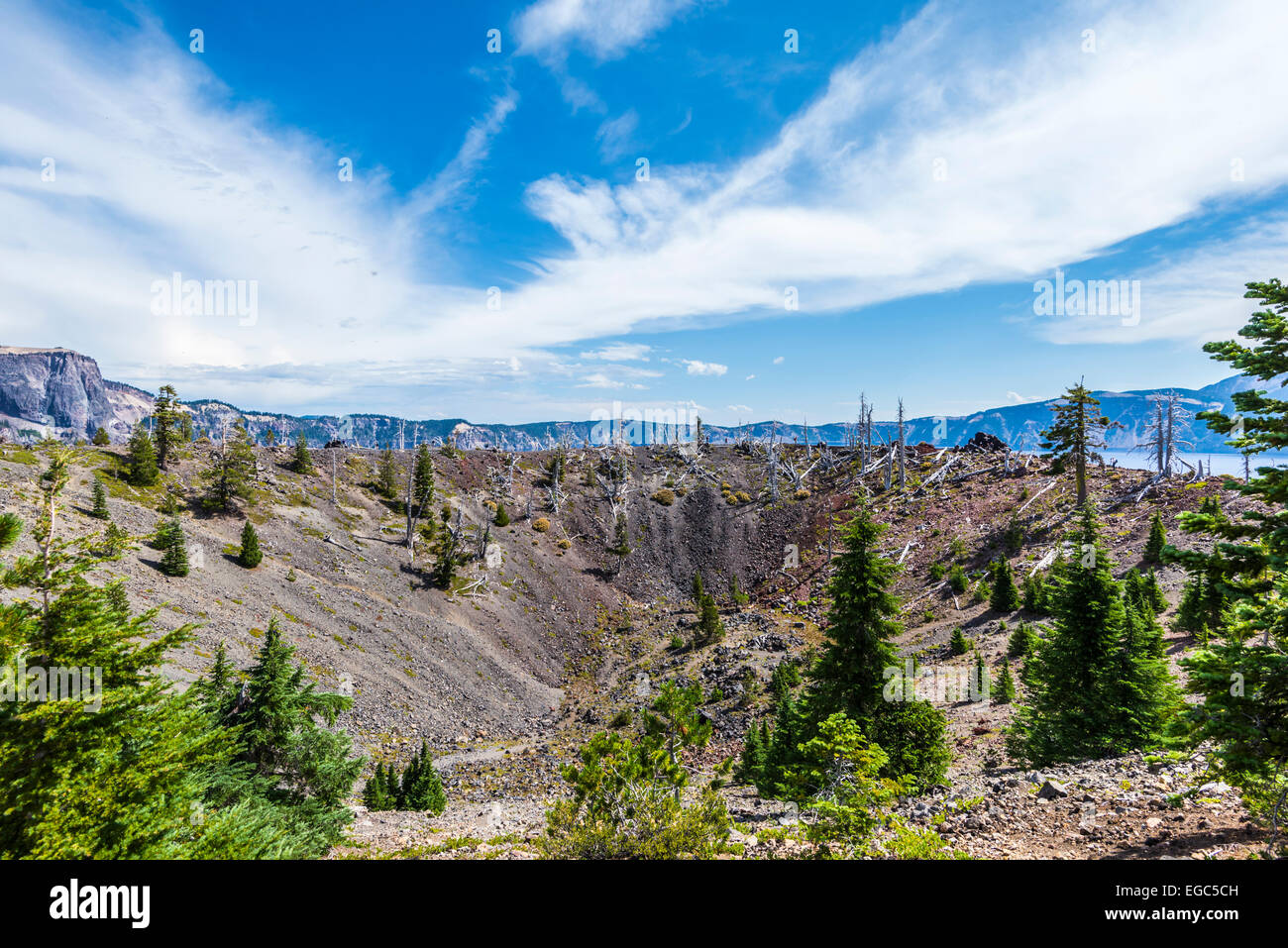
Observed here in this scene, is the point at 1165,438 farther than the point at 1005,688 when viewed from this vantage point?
Yes

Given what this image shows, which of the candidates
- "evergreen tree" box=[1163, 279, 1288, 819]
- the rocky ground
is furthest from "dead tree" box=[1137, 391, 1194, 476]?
"evergreen tree" box=[1163, 279, 1288, 819]

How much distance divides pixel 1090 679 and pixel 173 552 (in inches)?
2027

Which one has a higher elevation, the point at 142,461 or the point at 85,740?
the point at 142,461

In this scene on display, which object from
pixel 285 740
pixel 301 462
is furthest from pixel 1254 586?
pixel 301 462

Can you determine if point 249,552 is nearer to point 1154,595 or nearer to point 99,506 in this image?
point 99,506

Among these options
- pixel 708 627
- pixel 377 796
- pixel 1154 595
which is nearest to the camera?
pixel 377 796

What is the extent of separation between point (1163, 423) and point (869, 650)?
6204 cm

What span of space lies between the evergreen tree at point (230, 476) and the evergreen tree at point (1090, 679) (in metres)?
61.3

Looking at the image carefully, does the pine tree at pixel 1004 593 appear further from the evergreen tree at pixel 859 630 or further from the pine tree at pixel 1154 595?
the evergreen tree at pixel 859 630

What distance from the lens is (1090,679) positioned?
16328mm

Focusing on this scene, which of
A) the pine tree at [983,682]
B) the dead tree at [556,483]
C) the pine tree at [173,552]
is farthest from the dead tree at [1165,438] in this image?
the pine tree at [173,552]

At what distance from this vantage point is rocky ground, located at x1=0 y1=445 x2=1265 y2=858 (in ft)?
40.4

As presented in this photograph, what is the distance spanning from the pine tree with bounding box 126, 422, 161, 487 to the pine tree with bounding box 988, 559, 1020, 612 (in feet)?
238
